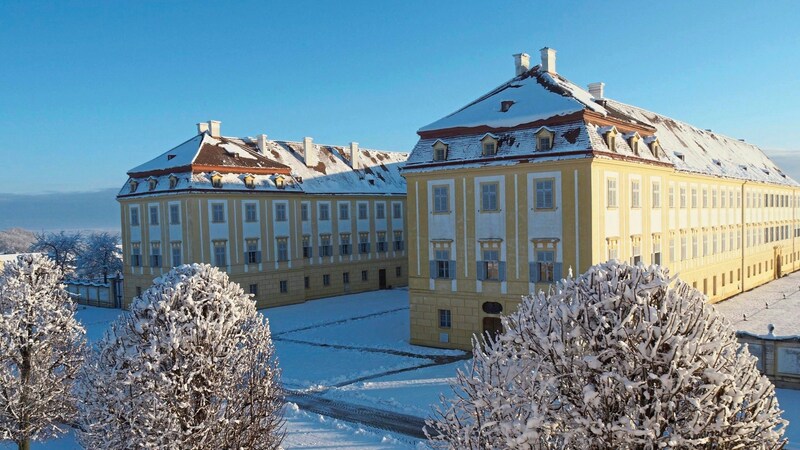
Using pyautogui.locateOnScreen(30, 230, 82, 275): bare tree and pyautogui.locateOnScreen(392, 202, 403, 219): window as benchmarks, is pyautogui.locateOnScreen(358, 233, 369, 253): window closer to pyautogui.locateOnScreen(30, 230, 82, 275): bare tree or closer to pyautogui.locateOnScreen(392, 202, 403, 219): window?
pyautogui.locateOnScreen(392, 202, 403, 219): window

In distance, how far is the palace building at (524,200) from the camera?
95.8 feet

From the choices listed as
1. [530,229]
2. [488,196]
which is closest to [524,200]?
[530,229]

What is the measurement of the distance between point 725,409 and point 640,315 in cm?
156

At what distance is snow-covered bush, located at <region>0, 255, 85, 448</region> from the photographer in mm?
19469

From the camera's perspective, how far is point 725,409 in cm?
812

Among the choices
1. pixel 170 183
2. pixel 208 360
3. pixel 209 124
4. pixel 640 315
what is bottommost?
pixel 208 360

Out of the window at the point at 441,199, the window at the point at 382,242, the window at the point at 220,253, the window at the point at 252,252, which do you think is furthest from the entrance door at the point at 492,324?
the window at the point at 382,242

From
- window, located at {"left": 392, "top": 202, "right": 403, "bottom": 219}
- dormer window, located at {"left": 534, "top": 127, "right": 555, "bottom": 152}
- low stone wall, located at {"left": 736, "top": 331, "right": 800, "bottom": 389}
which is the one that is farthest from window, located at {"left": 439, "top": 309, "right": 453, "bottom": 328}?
window, located at {"left": 392, "top": 202, "right": 403, "bottom": 219}

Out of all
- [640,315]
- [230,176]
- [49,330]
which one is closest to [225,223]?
[230,176]

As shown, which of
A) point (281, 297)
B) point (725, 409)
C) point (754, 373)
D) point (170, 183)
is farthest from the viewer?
point (281, 297)

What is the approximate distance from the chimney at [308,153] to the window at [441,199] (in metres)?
26.9

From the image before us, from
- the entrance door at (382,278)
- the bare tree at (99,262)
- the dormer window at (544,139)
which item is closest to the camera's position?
the dormer window at (544,139)

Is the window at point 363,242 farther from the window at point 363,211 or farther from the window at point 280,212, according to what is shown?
the window at point 280,212

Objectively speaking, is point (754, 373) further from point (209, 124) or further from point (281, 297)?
point (209, 124)
